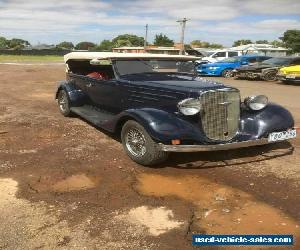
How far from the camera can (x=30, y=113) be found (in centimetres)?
1038

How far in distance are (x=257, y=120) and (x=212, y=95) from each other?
1.03 meters

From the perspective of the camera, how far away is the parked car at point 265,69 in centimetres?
2134

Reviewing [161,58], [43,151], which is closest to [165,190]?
[43,151]

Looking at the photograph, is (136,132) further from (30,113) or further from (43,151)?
(30,113)

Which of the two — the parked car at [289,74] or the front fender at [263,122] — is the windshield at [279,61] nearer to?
the parked car at [289,74]

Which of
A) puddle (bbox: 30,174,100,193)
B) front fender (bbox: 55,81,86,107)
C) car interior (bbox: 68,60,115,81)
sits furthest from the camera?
front fender (bbox: 55,81,86,107)

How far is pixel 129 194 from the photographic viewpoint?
5.09m

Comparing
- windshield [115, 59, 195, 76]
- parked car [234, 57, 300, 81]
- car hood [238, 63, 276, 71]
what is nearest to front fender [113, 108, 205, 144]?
windshield [115, 59, 195, 76]

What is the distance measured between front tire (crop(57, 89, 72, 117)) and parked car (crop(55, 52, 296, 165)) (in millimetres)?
1498

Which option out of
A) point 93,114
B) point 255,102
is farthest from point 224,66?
point 255,102

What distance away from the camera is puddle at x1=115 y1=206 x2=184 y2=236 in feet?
13.7

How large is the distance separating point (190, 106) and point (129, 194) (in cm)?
171

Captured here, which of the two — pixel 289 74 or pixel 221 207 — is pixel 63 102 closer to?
pixel 221 207

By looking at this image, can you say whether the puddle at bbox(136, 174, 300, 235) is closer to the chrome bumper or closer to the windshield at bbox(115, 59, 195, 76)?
the chrome bumper
